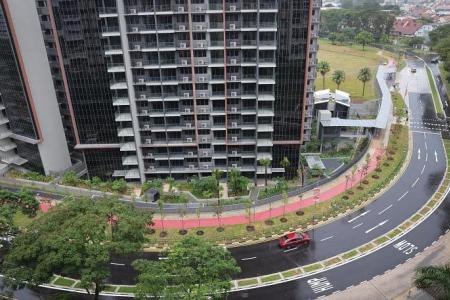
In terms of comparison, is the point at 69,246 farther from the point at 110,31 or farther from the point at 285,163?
the point at 285,163

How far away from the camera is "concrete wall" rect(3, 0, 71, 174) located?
72500 mm

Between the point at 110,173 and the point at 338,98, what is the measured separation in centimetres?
6365

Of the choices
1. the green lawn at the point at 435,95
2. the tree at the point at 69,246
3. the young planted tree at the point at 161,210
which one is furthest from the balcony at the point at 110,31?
the green lawn at the point at 435,95

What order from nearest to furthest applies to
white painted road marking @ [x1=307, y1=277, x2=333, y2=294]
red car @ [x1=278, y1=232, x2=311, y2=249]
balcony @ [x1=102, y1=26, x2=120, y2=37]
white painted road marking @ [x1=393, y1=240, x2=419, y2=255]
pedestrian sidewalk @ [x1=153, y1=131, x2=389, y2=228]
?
white painted road marking @ [x1=307, y1=277, x2=333, y2=294] → white painted road marking @ [x1=393, y1=240, x2=419, y2=255] → red car @ [x1=278, y1=232, x2=311, y2=249] → balcony @ [x1=102, y1=26, x2=120, y2=37] → pedestrian sidewalk @ [x1=153, y1=131, x2=389, y2=228]

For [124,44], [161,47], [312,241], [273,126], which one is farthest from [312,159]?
[124,44]

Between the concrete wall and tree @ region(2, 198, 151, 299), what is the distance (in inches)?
1583

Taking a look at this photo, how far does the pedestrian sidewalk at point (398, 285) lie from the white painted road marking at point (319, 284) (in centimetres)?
151

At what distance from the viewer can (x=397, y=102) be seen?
12212 centimetres

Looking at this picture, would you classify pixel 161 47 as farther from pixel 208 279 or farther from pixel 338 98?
pixel 338 98

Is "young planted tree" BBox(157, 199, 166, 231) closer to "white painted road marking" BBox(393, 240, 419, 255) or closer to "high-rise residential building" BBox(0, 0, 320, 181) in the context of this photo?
"high-rise residential building" BBox(0, 0, 320, 181)

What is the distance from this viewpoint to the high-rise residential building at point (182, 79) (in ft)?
217

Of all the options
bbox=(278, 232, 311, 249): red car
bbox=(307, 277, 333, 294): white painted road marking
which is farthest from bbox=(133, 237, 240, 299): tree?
bbox=(278, 232, 311, 249): red car

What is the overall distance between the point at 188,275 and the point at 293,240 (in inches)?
976

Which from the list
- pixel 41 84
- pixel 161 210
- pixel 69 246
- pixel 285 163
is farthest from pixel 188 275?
pixel 41 84
